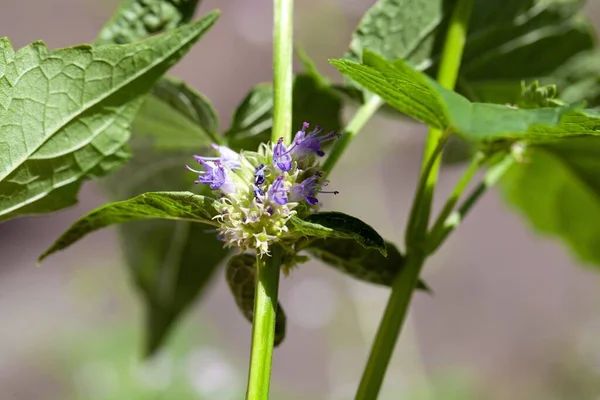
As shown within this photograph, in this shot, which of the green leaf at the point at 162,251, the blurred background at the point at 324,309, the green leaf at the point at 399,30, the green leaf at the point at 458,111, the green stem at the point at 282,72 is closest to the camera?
the green leaf at the point at 458,111

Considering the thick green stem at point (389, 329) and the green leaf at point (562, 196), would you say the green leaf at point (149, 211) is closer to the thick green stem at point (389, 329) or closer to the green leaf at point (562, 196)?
the thick green stem at point (389, 329)

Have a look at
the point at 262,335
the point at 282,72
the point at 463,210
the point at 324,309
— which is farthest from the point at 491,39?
the point at 324,309

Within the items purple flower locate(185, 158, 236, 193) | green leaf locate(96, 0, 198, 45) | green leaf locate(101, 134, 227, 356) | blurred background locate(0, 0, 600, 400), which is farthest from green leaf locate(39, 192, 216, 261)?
blurred background locate(0, 0, 600, 400)

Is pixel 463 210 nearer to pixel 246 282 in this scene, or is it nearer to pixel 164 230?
pixel 246 282

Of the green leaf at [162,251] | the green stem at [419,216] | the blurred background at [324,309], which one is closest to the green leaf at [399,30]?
the green stem at [419,216]

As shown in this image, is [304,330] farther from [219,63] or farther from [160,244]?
[160,244]

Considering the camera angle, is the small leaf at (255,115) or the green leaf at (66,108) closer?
the green leaf at (66,108)
